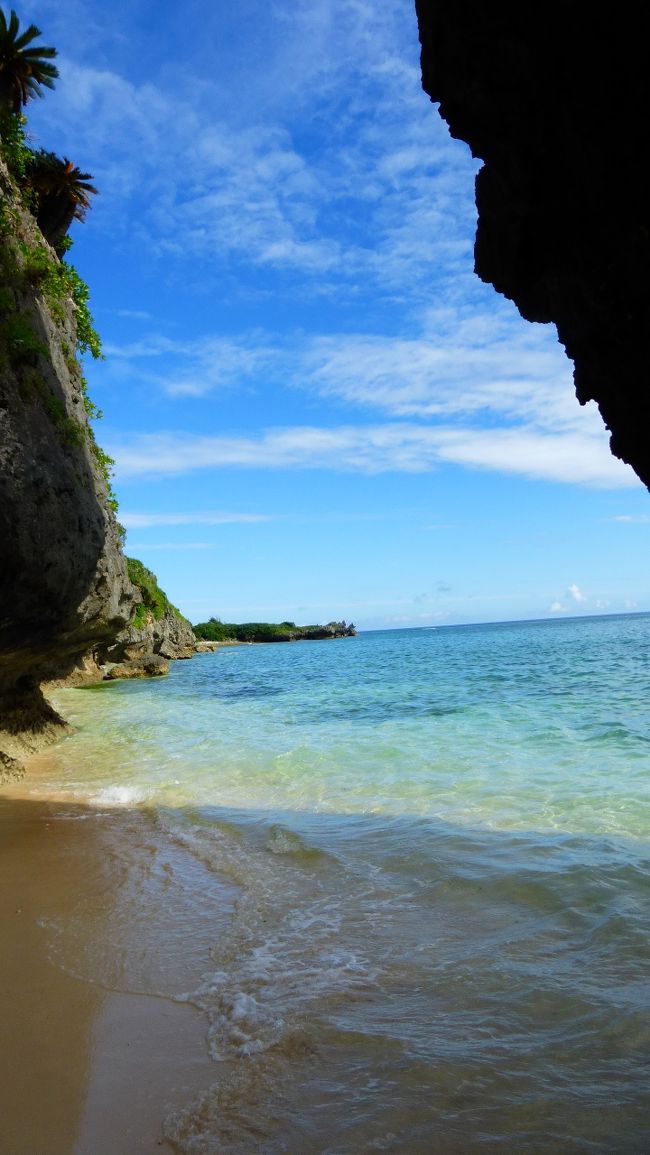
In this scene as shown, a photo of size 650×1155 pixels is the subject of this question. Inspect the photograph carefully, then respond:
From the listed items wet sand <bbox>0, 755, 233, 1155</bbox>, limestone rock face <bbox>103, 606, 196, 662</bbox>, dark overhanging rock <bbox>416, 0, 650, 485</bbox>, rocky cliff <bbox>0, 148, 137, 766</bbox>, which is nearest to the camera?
wet sand <bbox>0, 755, 233, 1155</bbox>

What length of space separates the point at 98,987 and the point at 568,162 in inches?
230

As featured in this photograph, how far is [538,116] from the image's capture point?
4.08 m

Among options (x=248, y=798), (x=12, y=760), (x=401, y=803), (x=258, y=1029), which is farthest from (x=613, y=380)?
(x=12, y=760)

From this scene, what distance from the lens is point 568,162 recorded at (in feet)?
13.2

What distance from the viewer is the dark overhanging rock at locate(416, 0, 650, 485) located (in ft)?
11.8

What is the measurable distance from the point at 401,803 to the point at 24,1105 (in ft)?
20.7

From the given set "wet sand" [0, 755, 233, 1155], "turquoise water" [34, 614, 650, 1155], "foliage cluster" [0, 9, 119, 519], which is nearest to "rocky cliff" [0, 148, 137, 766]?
"foliage cluster" [0, 9, 119, 519]

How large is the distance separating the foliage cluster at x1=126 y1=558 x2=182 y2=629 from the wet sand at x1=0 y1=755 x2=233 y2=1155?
1190 inches

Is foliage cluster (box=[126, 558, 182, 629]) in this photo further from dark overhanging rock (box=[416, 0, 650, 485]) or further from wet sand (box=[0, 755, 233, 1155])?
dark overhanging rock (box=[416, 0, 650, 485])

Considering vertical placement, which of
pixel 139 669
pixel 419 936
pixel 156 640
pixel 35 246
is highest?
pixel 35 246

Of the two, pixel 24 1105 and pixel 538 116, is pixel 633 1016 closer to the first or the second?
pixel 24 1105

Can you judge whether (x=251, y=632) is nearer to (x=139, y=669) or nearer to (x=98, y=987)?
(x=139, y=669)

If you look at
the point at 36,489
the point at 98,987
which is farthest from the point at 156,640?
the point at 98,987

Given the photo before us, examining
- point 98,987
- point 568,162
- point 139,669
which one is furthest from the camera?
point 139,669
